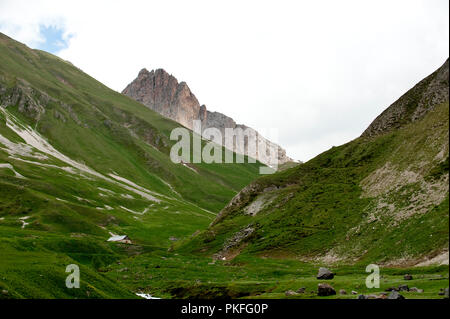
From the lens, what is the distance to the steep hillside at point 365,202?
221 feet

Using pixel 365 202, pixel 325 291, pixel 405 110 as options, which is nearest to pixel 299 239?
pixel 365 202

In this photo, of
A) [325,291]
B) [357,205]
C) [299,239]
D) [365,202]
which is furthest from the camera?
[299,239]

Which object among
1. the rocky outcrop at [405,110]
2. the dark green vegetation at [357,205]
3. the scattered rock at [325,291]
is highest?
the rocky outcrop at [405,110]

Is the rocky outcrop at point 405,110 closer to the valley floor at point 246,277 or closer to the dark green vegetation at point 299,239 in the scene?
the dark green vegetation at point 299,239

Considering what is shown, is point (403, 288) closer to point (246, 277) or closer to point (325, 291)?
point (325, 291)

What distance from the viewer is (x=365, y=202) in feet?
315

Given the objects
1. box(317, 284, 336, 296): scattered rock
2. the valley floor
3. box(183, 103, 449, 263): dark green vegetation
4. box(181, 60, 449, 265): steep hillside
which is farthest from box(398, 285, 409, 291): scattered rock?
box(181, 60, 449, 265): steep hillside

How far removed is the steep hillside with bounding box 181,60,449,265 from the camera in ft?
221

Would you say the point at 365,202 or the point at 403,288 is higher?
the point at 365,202

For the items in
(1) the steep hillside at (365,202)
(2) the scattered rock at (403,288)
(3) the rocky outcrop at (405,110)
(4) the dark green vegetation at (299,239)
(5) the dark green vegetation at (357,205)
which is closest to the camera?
(2) the scattered rock at (403,288)

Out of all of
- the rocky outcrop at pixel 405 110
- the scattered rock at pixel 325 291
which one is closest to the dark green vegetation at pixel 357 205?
the rocky outcrop at pixel 405 110

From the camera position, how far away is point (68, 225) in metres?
170

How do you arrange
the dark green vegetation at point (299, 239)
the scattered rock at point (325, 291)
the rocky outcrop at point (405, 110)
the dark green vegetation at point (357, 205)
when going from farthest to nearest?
the rocky outcrop at point (405, 110)
the dark green vegetation at point (357, 205)
the dark green vegetation at point (299, 239)
the scattered rock at point (325, 291)
